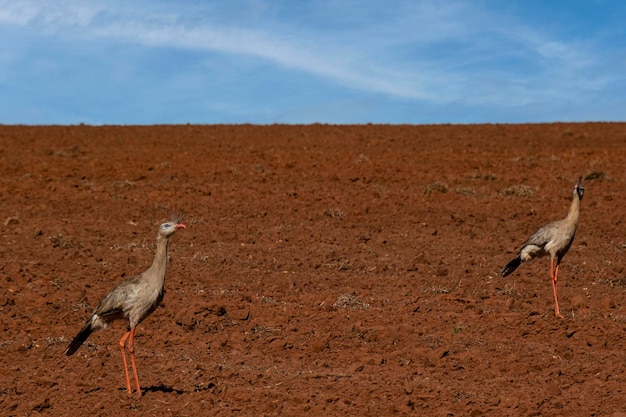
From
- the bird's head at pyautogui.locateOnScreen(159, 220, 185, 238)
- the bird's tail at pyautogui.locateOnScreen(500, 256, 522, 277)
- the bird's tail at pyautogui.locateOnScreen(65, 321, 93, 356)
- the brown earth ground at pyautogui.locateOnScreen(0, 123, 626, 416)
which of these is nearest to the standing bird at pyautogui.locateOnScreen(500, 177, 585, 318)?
the bird's tail at pyautogui.locateOnScreen(500, 256, 522, 277)

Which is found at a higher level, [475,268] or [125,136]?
[125,136]

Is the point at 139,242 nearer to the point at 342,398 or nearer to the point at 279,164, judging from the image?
the point at 342,398

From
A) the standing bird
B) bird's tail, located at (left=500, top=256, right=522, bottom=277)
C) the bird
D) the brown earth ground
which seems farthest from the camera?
bird's tail, located at (left=500, top=256, right=522, bottom=277)

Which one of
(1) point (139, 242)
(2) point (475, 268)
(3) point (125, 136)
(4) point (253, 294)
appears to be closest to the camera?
(4) point (253, 294)

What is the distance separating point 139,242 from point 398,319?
767 cm

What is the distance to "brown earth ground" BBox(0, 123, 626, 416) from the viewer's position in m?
8.00

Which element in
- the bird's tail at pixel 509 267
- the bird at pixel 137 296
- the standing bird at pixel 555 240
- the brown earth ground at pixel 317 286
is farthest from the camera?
the bird's tail at pixel 509 267

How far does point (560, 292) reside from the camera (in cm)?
1269

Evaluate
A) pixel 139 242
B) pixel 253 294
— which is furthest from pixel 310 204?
pixel 253 294

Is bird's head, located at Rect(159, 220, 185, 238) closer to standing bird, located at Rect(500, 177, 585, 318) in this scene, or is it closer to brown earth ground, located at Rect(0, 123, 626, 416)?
brown earth ground, located at Rect(0, 123, 626, 416)

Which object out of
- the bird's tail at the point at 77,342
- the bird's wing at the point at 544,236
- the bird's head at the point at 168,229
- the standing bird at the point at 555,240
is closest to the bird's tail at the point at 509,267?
the standing bird at the point at 555,240

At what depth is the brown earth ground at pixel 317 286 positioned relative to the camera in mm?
8000

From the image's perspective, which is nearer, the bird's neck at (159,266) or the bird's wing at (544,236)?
the bird's neck at (159,266)

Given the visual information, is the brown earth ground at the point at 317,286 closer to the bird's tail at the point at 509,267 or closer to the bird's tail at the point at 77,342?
the bird's tail at the point at 77,342
